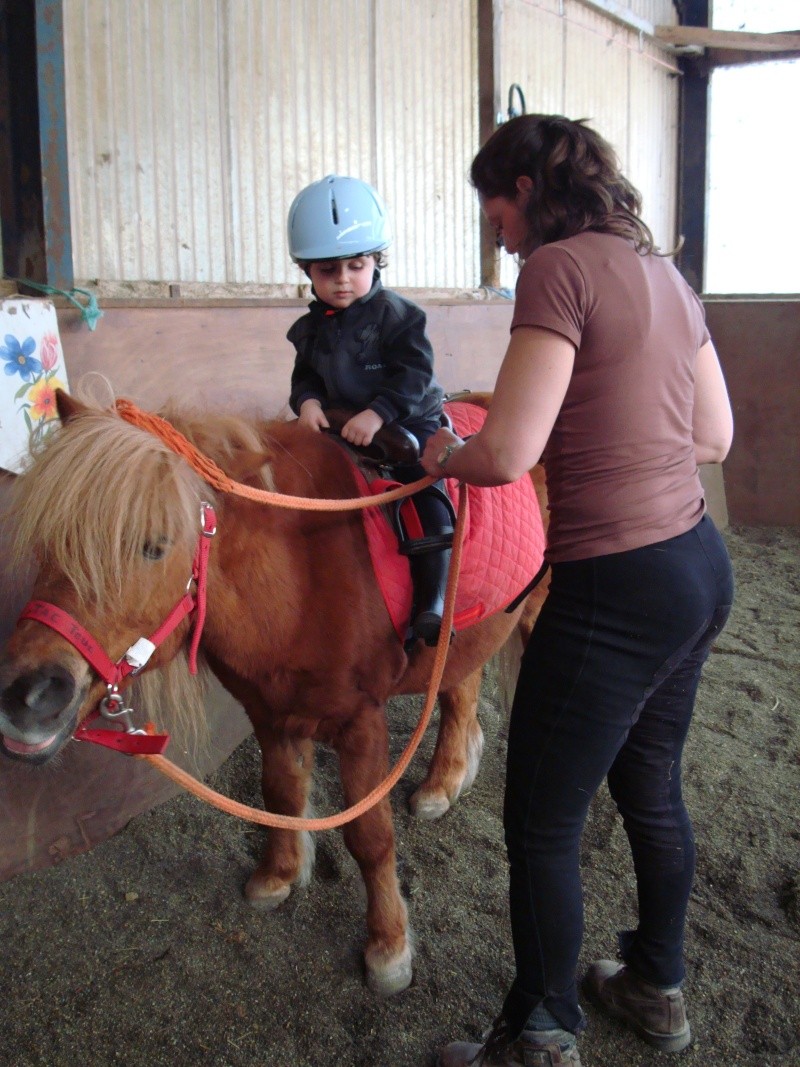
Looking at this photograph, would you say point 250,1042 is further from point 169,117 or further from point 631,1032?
point 169,117

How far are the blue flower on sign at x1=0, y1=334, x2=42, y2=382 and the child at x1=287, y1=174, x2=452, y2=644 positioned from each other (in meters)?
0.63

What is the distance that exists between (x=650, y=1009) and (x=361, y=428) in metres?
1.31

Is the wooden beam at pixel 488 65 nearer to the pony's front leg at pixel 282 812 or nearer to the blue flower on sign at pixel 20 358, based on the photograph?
the blue flower on sign at pixel 20 358

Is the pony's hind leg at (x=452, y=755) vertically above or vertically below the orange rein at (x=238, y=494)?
below

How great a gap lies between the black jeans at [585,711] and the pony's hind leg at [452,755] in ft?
3.44

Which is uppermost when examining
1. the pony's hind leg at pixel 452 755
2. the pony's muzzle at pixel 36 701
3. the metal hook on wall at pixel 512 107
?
the metal hook on wall at pixel 512 107

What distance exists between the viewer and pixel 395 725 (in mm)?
3062

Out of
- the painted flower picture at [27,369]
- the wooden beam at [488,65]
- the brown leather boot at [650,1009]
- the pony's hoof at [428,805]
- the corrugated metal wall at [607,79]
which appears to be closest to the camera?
the brown leather boot at [650,1009]

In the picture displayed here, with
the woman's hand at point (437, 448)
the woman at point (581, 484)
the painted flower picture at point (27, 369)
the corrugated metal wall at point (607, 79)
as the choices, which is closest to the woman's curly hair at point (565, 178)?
the woman at point (581, 484)

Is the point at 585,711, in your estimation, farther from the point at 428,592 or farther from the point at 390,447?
the point at 390,447

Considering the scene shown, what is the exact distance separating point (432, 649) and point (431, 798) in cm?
77

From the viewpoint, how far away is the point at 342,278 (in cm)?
199

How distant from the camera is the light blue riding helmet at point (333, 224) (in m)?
1.93

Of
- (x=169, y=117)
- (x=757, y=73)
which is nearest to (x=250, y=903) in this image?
(x=169, y=117)
